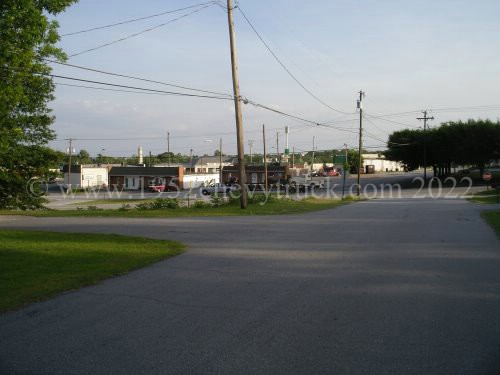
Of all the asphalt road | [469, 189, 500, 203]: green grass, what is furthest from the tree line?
the asphalt road

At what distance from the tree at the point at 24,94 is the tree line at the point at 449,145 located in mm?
58624

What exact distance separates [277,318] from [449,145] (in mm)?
76740

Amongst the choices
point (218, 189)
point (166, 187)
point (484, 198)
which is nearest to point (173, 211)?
point (484, 198)

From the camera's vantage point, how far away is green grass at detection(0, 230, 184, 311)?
28.7 feet

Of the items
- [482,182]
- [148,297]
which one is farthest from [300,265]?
[482,182]

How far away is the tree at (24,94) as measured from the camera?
22.2 m

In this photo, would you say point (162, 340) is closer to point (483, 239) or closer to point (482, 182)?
point (483, 239)

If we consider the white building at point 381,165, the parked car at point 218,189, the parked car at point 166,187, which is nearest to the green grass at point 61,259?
the parked car at point 218,189

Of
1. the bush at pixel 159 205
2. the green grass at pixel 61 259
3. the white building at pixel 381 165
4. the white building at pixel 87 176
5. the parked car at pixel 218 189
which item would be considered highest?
the white building at pixel 381 165

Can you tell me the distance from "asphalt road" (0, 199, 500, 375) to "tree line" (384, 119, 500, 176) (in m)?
65.6

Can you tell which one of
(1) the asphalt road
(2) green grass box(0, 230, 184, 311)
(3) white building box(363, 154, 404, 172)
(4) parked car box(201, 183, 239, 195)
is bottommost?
(1) the asphalt road

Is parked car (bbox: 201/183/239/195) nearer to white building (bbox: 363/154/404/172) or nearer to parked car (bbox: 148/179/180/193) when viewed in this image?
parked car (bbox: 148/179/180/193)

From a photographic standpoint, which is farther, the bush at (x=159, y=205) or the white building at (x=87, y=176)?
the white building at (x=87, y=176)

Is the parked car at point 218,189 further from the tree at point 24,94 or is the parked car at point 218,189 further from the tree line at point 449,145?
the tree line at point 449,145
